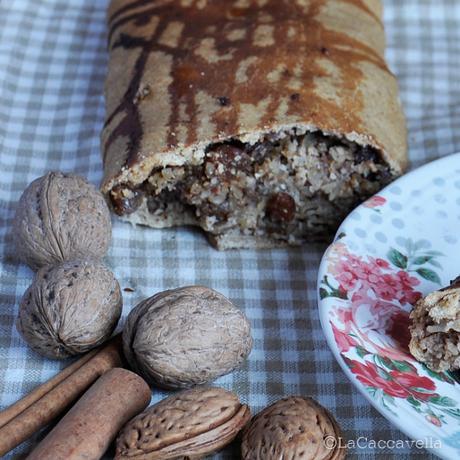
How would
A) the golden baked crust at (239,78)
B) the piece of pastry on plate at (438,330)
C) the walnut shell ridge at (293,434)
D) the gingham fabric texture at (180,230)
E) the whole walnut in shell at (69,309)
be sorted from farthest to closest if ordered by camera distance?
the golden baked crust at (239,78)
the gingham fabric texture at (180,230)
the whole walnut in shell at (69,309)
the piece of pastry on plate at (438,330)
the walnut shell ridge at (293,434)

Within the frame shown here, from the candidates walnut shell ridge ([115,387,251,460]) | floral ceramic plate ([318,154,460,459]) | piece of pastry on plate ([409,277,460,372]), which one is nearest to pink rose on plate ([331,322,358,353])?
floral ceramic plate ([318,154,460,459])

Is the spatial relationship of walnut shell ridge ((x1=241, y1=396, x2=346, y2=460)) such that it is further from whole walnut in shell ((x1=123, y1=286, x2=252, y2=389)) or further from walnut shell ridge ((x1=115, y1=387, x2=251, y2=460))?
whole walnut in shell ((x1=123, y1=286, x2=252, y2=389))

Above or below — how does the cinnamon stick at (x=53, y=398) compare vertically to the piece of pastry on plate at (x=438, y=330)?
below

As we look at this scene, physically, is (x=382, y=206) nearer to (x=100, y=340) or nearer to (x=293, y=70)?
(x=293, y=70)

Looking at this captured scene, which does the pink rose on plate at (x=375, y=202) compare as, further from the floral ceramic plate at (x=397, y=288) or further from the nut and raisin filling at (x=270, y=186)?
the nut and raisin filling at (x=270, y=186)

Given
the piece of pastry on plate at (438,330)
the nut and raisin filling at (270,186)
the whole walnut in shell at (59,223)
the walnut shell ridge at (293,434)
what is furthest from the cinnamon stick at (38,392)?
the piece of pastry on plate at (438,330)
